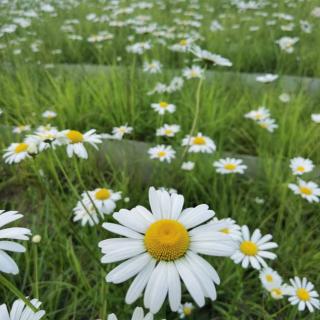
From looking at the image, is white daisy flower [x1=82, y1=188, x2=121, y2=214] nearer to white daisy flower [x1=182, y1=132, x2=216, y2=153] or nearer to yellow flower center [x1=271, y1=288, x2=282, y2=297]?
white daisy flower [x1=182, y1=132, x2=216, y2=153]

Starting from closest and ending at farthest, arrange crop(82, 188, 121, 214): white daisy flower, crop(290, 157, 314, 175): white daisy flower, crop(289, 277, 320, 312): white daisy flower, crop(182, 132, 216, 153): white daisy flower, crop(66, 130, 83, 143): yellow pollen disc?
crop(289, 277, 320, 312): white daisy flower
crop(66, 130, 83, 143): yellow pollen disc
crop(82, 188, 121, 214): white daisy flower
crop(290, 157, 314, 175): white daisy flower
crop(182, 132, 216, 153): white daisy flower

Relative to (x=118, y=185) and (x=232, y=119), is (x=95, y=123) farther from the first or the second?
(x=232, y=119)

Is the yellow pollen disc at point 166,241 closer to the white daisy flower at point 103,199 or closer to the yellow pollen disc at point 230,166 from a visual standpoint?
the white daisy flower at point 103,199

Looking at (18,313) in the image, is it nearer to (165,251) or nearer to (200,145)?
(165,251)

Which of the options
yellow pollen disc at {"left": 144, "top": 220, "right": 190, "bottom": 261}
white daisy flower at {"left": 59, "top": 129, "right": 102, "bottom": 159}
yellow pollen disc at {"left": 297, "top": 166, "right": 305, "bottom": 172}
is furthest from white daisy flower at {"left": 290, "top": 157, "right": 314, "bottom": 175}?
yellow pollen disc at {"left": 144, "top": 220, "right": 190, "bottom": 261}

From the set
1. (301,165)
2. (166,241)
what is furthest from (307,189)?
(166,241)

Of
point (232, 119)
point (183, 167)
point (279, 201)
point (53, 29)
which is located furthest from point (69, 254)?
point (53, 29)
